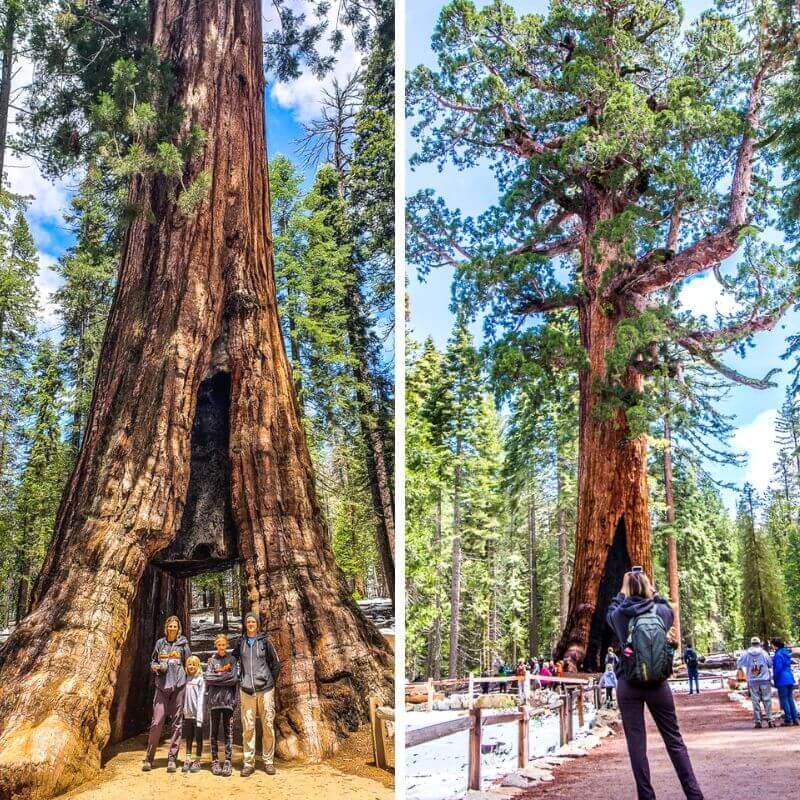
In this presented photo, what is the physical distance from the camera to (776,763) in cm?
301

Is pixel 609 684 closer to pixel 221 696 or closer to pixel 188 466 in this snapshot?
pixel 221 696

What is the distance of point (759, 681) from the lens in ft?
10.3

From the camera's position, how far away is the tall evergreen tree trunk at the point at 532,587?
4039 mm

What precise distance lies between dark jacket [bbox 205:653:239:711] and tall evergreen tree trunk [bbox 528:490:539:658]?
1559 mm

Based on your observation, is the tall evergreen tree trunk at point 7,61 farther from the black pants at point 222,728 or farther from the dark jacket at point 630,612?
the dark jacket at point 630,612

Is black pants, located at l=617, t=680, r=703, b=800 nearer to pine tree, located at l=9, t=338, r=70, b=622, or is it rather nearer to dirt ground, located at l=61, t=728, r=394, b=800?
dirt ground, located at l=61, t=728, r=394, b=800

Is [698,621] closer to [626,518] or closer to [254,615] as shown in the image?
[626,518]

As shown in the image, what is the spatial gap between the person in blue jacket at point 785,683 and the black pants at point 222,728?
7.48 feet

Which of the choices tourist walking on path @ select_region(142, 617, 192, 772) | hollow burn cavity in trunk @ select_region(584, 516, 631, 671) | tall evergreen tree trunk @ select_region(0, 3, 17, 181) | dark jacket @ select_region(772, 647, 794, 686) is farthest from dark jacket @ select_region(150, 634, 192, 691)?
dark jacket @ select_region(772, 647, 794, 686)

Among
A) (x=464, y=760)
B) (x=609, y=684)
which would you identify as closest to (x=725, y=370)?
(x=609, y=684)

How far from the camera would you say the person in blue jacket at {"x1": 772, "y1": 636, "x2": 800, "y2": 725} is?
10.2ft

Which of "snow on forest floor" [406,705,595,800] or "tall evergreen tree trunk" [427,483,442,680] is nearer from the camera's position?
"snow on forest floor" [406,705,595,800]

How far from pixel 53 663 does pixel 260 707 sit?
0.91 m

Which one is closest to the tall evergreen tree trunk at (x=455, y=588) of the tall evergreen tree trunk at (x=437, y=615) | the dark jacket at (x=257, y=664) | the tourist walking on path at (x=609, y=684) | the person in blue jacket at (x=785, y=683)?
the tall evergreen tree trunk at (x=437, y=615)
